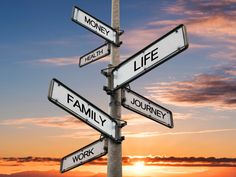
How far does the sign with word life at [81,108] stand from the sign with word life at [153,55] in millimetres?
Answer: 545

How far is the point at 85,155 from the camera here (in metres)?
4.96

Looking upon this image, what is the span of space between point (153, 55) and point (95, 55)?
2.22 m

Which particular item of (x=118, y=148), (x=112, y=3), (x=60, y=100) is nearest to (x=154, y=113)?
(x=118, y=148)

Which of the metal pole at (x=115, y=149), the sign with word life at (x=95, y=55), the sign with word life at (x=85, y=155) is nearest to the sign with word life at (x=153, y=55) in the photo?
the metal pole at (x=115, y=149)

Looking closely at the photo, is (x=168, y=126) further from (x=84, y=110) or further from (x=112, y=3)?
(x=112, y=3)

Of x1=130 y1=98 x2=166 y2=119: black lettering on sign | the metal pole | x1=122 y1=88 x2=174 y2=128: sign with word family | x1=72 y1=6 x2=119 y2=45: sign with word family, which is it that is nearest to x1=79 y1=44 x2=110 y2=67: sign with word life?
x1=72 y1=6 x2=119 y2=45: sign with word family

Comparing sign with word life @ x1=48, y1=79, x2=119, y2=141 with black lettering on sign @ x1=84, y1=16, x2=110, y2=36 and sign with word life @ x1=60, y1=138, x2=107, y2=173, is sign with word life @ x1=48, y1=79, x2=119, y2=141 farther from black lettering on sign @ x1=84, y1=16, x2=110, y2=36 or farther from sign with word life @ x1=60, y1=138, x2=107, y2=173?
black lettering on sign @ x1=84, y1=16, x2=110, y2=36

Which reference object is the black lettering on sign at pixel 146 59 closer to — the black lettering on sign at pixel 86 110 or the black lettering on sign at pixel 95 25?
the black lettering on sign at pixel 86 110

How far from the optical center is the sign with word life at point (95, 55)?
5719mm

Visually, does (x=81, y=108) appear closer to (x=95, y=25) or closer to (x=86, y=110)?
(x=86, y=110)

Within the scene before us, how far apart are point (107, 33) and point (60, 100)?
1.81 m

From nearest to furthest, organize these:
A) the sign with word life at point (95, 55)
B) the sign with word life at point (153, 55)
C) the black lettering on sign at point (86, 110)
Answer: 1. the sign with word life at point (153, 55)
2. the black lettering on sign at point (86, 110)
3. the sign with word life at point (95, 55)

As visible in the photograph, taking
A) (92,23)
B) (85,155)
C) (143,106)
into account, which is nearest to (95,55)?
(92,23)

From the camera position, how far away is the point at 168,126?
201 inches
